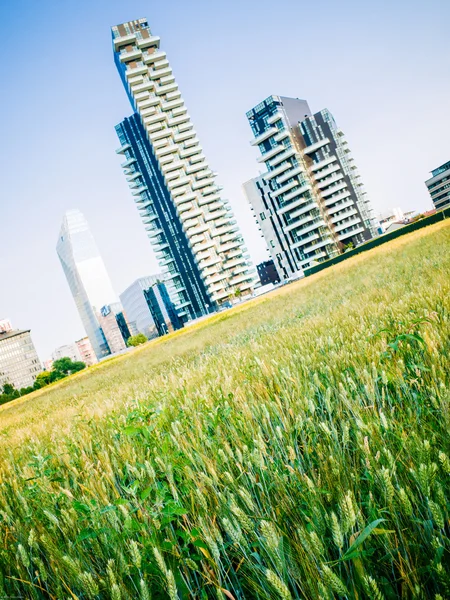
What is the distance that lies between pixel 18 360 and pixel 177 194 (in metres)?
152

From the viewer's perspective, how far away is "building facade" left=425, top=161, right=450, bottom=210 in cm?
16586

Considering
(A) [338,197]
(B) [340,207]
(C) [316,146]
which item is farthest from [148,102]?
(B) [340,207]

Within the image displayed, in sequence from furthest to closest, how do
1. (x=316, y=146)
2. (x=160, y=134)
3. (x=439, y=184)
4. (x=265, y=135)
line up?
1. (x=439, y=184)
2. (x=160, y=134)
3. (x=265, y=135)
4. (x=316, y=146)

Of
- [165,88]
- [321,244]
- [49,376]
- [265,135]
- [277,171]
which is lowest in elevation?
[49,376]

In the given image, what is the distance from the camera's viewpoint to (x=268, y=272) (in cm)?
15600

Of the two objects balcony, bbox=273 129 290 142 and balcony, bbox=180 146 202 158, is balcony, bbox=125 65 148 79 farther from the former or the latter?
balcony, bbox=273 129 290 142

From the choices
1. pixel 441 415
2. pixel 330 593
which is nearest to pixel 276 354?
pixel 441 415

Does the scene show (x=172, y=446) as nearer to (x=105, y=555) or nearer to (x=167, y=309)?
(x=105, y=555)

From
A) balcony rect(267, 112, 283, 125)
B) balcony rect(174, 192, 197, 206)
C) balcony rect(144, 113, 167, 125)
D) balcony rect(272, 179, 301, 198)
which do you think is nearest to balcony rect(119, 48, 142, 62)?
balcony rect(144, 113, 167, 125)

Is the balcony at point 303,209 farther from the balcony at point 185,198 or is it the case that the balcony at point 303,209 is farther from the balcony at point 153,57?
the balcony at point 153,57

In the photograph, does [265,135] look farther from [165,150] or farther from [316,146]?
[165,150]

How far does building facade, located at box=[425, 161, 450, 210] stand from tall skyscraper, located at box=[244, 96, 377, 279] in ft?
301

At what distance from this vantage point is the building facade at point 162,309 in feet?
495

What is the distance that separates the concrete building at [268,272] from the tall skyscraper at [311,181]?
5082 centimetres
